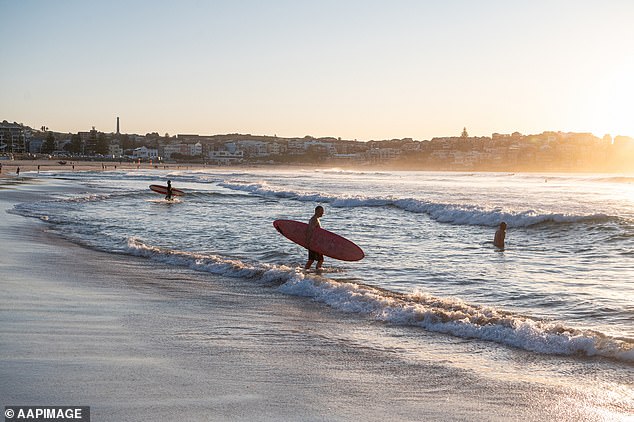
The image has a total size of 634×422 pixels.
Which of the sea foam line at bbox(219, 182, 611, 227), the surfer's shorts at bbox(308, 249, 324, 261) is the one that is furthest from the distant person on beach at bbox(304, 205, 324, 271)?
the sea foam line at bbox(219, 182, 611, 227)

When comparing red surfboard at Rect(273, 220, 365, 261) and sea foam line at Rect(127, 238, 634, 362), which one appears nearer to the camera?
sea foam line at Rect(127, 238, 634, 362)


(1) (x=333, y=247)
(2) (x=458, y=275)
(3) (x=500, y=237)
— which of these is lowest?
(2) (x=458, y=275)

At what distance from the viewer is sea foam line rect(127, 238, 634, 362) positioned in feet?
26.2

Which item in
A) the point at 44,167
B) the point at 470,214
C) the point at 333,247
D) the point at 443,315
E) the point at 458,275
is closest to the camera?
the point at 443,315

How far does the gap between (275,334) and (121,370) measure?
2.46 meters

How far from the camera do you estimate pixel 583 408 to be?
19.0 ft

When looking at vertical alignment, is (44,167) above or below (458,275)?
below

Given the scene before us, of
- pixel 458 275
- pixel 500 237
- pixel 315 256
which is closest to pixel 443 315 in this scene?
pixel 458 275

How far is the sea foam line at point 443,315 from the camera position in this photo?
7.99 meters

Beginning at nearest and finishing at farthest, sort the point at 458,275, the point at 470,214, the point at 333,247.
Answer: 1. the point at 458,275
2. the point at 333,247
3. the point at 470,214

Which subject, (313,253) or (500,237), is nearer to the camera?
(313,253)

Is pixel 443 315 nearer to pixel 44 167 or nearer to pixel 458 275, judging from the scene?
pixel 458 275

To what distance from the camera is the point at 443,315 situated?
31.2 feet

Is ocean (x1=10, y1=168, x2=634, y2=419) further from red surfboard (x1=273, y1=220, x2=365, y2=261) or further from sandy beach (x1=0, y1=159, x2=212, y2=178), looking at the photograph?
sandy beach (x1=0, y1=159, x2=212, y2=178)
